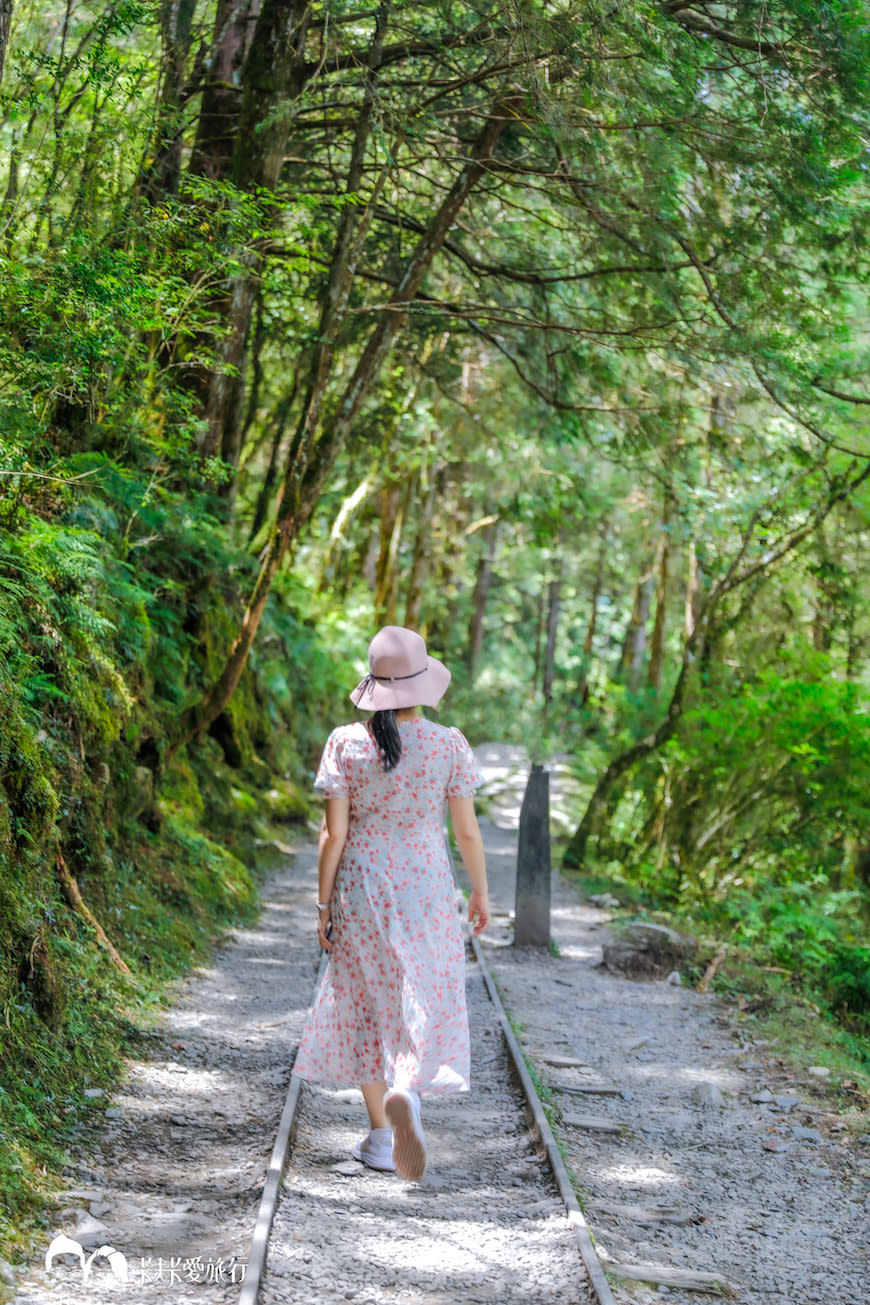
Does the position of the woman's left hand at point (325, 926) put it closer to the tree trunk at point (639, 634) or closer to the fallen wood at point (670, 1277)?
the fallen wood at point (670, 1277)

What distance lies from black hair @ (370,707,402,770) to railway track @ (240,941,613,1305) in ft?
5.82

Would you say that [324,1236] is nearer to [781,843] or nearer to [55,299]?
[55,299]

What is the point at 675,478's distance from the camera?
1286 cm

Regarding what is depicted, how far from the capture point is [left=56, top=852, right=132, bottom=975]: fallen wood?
680 centimetres

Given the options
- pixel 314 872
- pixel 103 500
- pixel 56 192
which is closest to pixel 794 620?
pixel 314 872

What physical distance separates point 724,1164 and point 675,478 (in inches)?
343

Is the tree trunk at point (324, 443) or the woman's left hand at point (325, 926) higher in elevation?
the tree trunk at point (324, 443)

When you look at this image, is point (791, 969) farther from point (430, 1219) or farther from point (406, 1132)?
point (406, 1132)

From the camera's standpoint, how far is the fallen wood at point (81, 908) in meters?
6.80

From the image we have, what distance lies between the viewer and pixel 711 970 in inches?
391

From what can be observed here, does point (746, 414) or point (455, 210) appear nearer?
point (455, 210)

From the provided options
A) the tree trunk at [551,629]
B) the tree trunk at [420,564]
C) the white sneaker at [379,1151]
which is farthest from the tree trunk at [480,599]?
the white sneaker at [379,1151]

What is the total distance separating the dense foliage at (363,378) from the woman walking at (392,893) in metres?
1.43

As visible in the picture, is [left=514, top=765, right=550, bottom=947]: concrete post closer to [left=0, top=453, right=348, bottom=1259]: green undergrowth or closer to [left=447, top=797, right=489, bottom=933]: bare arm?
[left=0, top=453, right=348, bottom=1259]: green undergrowth
